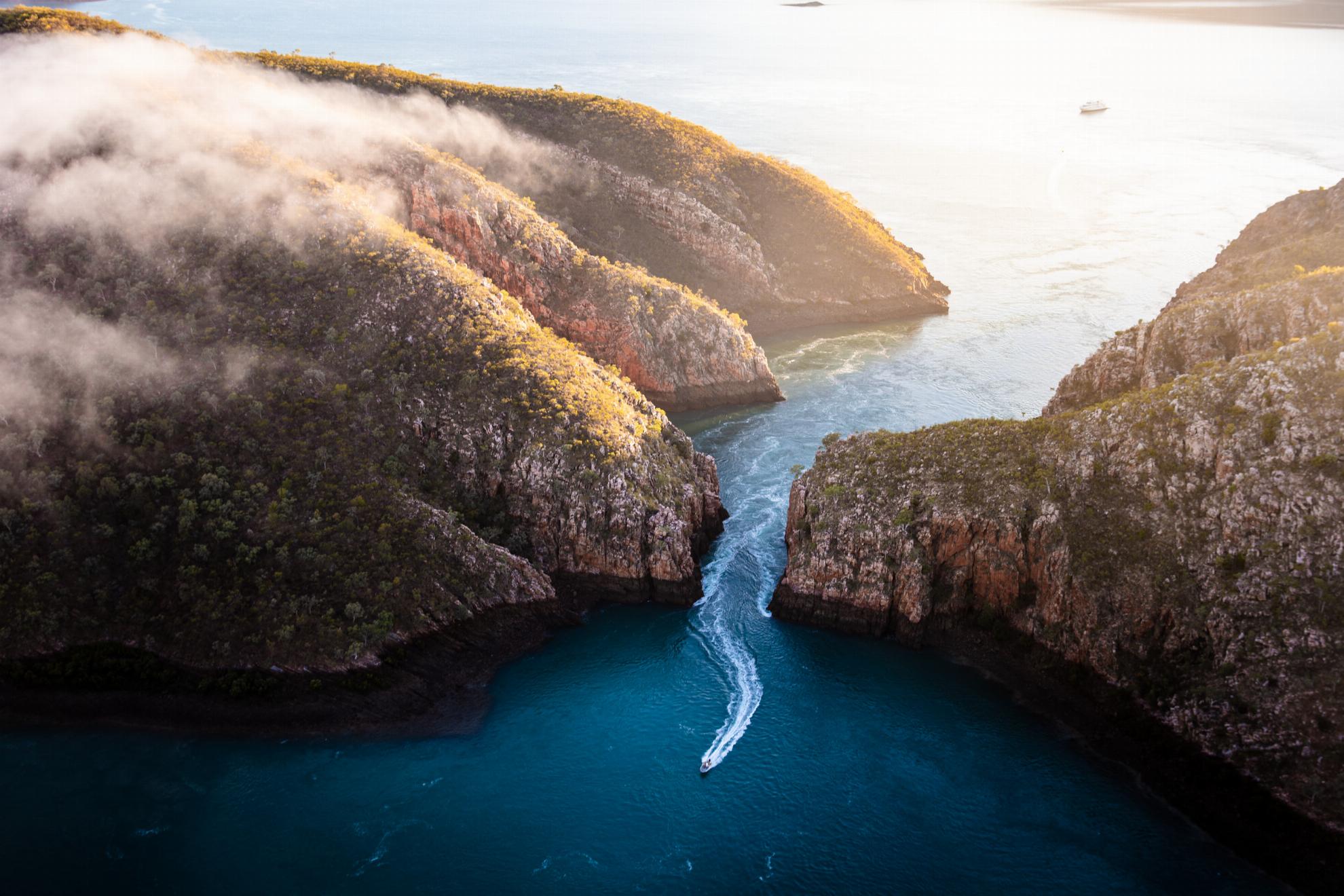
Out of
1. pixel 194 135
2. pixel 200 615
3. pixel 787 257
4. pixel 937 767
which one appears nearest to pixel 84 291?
pixel 194 135

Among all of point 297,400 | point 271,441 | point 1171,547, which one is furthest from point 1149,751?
point 297,400

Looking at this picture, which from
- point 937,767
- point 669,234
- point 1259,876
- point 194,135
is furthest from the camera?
point 669,234

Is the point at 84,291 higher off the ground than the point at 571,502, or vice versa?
the point at 84,291

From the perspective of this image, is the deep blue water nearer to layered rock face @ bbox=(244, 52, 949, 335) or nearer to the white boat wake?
the white boat wake

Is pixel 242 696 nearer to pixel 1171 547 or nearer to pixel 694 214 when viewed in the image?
pixel 1171 547

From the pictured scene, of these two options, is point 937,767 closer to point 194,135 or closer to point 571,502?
point 571,502

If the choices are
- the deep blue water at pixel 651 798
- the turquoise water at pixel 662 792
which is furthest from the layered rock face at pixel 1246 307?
the turquoise water at pixel 662 792
